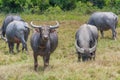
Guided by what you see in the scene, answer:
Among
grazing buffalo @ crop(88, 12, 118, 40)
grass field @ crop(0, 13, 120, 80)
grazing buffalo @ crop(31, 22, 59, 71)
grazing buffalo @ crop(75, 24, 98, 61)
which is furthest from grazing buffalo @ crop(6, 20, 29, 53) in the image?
grazing buffalo @ crop(88, 12, 118, 40)

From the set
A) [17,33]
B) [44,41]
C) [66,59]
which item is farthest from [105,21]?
[44,41]

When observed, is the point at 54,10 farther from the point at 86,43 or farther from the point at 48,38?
the point at 48,38

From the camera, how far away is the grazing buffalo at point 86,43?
11.6m

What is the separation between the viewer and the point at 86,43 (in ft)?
39.3

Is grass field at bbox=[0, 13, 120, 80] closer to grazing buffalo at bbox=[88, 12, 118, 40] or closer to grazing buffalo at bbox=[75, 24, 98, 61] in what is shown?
grazing buffalo at bbox=[75, 24, 98, 61]

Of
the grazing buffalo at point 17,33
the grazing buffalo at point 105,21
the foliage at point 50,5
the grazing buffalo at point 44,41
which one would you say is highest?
the grazing buffalo at point 44,41

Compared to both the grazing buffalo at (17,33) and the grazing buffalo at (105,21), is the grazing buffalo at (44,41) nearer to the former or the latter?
the grazing buffalo at (17,33)

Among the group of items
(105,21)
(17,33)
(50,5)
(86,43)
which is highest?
(86,43)

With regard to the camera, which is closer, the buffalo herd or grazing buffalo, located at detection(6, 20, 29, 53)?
the buffalo herd

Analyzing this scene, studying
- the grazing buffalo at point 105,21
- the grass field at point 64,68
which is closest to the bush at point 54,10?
the grazing buffalo at point 105,21

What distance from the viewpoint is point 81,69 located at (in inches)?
402

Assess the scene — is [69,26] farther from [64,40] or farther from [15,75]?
[15,75]

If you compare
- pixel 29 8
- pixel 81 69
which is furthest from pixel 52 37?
pixel 29 8

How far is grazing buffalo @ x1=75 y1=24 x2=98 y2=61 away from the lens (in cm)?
1159
